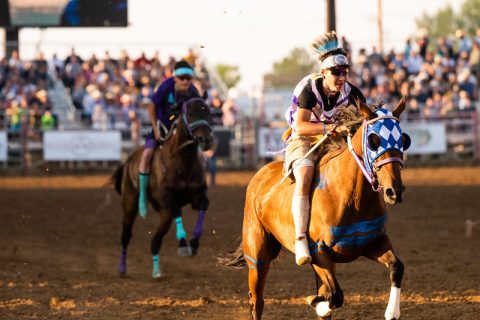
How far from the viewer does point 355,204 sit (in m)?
6.20

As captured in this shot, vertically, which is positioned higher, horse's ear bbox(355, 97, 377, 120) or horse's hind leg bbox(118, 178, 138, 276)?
horse's ear bbox(355, 97, 377, 120)

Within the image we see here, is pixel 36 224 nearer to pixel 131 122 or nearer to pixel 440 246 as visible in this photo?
pixel 440 246

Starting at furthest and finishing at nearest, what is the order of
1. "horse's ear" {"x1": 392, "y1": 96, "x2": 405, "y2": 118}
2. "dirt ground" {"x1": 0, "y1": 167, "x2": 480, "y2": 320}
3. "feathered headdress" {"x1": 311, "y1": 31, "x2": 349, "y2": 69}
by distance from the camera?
"dirt ground" {"x1": 0, "y1": 167, "x2": 480, "y2": 320}
"feathered headdress" {"x1": 311, "y1": 31, "x2": 349, "y2": 69}
"horse's ear" {"x1": 392, "y1": 96, "x2": 405, "y2": 118}

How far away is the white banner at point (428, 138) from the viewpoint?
25391mm

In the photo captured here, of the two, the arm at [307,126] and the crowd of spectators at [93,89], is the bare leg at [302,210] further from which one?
the crowd of spectators at [93,89]

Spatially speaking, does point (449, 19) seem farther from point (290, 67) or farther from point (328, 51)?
point (328, 51)

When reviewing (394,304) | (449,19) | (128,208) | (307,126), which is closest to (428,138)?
(128,208)

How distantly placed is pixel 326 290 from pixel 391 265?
49cm

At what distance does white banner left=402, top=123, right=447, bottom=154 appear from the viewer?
25391 millimetres

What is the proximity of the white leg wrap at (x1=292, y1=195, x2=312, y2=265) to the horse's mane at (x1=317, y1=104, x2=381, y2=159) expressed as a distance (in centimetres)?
44

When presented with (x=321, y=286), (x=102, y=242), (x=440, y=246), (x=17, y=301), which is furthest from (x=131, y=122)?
(x=321, y=286)

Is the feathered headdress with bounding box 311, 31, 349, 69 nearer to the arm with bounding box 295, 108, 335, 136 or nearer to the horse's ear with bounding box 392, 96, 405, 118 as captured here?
the arm with bounding box 295, 108, 335, 136

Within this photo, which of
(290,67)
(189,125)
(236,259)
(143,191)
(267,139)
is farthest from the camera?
(290,67)

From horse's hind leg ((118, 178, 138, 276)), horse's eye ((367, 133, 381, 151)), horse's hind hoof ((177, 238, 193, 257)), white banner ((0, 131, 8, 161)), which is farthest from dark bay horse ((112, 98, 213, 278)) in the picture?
white banner ((0, 131, 8, 161))
